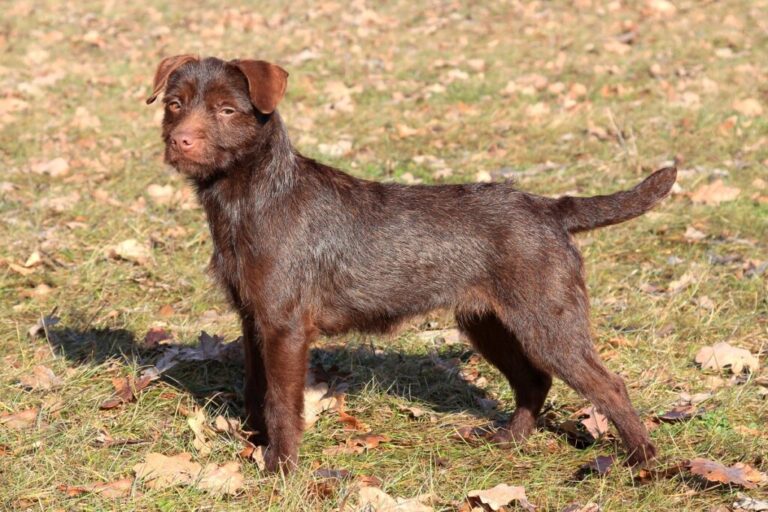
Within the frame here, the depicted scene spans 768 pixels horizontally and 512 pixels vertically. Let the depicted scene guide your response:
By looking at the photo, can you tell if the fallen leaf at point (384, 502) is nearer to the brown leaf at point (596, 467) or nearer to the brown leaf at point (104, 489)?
the brown leaf at point (596, 467)

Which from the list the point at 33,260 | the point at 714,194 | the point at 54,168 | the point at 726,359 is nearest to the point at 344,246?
the point at 726,359

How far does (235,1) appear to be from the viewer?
1567cm

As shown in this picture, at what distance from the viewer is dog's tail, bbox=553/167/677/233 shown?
14.7ft

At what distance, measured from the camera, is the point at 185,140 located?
Answer: 416cm

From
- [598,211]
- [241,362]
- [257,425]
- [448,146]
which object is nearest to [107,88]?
[448,146]

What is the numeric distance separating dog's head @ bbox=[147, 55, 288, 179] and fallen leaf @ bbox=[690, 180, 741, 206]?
4481 millimetres

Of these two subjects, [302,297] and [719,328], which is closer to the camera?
[302,297]

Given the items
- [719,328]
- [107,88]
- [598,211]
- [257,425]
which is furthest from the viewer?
[107,88]

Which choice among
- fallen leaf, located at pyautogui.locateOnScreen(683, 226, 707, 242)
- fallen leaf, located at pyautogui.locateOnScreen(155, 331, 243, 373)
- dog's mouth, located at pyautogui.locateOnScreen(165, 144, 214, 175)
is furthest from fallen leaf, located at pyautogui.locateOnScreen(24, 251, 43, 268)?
fallen leaf, located at pyautogui.locateOnScreen(683, 226, 707, 242)

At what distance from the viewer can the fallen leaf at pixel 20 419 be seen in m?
4.43

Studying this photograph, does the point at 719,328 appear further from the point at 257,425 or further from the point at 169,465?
the point at 169,465

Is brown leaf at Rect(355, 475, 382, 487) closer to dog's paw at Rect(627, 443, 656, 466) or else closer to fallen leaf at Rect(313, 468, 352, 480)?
fallen leaf at Rect(313, 468, 352, 480)

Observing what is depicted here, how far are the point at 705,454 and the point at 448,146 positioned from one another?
208 inches

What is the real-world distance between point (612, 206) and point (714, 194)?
346cm
